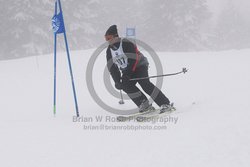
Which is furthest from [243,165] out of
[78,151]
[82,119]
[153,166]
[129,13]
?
[129,13]

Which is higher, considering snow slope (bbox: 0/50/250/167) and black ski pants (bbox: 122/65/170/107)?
black ski pants (bbox: 122/65/170/107)

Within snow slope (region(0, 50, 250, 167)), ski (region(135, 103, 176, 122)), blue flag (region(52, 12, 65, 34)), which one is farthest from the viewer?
blue flag (region(52, 12, 65, 34))

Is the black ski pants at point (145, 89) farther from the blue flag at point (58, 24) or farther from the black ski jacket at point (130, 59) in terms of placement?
the blue flag at point (58, 24)

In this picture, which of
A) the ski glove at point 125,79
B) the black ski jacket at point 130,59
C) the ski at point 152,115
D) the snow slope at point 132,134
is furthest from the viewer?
the black ski jacket at point 130,59

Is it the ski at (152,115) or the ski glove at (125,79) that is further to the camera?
the ski glove at (125,79)

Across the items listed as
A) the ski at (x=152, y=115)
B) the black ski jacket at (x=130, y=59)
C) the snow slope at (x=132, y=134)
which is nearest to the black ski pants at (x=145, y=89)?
the black ski jacket at (x=130, y=59)

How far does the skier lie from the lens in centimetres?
673

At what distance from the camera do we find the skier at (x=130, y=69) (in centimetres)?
673

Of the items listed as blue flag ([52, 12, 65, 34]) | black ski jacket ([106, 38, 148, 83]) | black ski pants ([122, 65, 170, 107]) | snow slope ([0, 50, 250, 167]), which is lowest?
snow slope ([0, 50, 250, 167])

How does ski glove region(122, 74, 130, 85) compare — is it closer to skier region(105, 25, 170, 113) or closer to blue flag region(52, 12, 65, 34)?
skier region(105, 25, 170, 113)

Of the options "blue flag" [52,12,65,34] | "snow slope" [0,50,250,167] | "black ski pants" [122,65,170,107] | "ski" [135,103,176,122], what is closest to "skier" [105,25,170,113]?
"black ski pants" [122,65,170,107]

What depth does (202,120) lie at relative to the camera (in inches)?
215

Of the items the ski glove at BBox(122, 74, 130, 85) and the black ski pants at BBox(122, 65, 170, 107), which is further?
the black ski pants at BBox(122, 65, 170, 107)

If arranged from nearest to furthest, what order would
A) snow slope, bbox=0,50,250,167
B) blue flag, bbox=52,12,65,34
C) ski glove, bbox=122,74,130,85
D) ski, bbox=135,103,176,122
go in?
1. snow slope, bbox=0,50,250,167
2. ski, bbox=135,103,176,122
3. ski glove, bbox=122,74,130,85
4. blue flag, bbox=52,12,65,34
